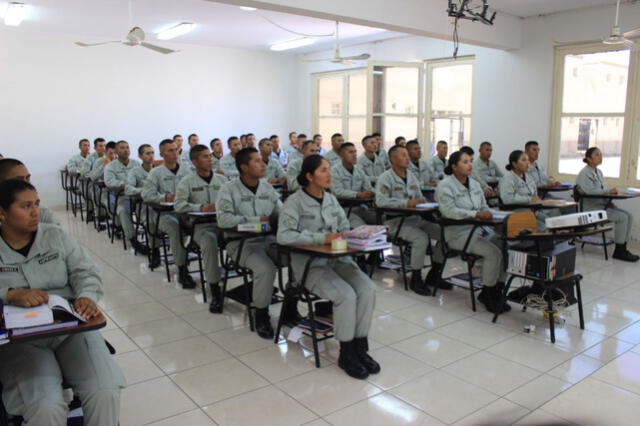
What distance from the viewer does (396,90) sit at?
923cm

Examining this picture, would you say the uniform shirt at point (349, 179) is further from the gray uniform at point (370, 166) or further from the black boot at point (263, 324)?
the black boot at point (263, 324)

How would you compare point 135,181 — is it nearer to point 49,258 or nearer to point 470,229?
point 470,229

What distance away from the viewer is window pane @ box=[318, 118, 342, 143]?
449 inches

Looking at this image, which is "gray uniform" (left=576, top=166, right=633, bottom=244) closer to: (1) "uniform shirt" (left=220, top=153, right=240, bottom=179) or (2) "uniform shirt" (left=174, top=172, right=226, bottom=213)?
(2) "uniform shirt" (left=174, top=172, right=226, bottom=213)

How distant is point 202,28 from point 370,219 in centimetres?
521

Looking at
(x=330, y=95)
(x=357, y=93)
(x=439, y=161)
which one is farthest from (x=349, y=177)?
(x=330, y=95)

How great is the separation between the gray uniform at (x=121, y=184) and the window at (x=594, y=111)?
5759 millimetres

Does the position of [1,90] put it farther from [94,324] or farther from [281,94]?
[94,324]

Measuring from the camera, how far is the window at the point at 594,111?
21.8 ft

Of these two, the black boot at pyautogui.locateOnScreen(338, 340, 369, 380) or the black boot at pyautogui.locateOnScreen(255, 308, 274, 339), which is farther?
the black boot at pyautogui.locateOnScreen(255, 308, 274, 339)

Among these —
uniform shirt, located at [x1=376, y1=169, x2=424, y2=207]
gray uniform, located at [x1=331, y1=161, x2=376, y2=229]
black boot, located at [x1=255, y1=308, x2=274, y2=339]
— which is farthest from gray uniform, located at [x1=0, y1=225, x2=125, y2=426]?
gray uniform, located at [x1=331, y1=161, x2=376, y2=229]

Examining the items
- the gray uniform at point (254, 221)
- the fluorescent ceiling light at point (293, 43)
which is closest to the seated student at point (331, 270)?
the gray uniform at point (254, 221)

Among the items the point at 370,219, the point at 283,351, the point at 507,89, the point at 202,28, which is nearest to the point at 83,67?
the point at 202,28

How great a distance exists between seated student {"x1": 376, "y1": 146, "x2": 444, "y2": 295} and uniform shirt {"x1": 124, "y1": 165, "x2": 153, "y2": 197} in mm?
2766
